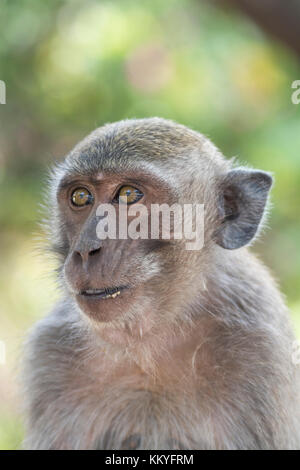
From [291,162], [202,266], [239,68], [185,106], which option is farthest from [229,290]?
[239,68]

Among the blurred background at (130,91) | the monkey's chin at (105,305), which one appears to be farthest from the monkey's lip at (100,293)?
the blurred background at (130,91)

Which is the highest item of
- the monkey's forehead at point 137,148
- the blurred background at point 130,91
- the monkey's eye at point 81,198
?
the blurred background at point 130,91

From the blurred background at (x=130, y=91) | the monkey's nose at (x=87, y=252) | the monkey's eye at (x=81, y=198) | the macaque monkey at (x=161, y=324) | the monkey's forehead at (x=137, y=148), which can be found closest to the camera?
→ the monkey's nose at (x=87, y=252)

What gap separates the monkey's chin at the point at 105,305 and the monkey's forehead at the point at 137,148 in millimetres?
769

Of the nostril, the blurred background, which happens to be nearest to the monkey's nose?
the nostril

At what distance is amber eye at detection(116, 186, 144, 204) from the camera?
404 centimetres

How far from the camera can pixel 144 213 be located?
156 inches

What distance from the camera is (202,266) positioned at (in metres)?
4.22

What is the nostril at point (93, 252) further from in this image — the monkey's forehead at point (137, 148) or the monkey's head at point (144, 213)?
the monkey's forehead at point (137, 148)

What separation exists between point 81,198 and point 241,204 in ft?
3.15

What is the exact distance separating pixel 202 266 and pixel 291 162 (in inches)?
173

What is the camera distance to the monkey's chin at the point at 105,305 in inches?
147

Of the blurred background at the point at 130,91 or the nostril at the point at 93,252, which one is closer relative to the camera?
the nostril at the point at 93,252

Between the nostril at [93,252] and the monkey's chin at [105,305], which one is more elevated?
the nostril at [93,252]
